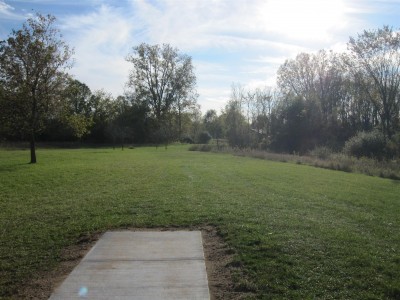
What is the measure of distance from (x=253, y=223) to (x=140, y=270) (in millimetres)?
3054

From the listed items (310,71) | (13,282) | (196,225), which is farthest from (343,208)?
(310,71)

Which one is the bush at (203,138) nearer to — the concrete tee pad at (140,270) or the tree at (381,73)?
the tree at (381,73)

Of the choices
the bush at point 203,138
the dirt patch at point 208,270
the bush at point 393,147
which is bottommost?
the dirt patch at point 208,270

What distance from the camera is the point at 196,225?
292 inches

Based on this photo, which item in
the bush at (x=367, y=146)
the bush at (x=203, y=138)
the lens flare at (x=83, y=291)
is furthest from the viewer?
the bush at (x=203, y=138)

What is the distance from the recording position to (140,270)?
496cm

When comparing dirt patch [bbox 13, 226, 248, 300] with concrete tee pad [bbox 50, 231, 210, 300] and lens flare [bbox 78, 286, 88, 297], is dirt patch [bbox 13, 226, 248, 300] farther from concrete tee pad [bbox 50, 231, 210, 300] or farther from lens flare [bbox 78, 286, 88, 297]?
lens flare [bbox 78, 286, 88, 297]

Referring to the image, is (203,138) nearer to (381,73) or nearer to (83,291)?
(381,73)

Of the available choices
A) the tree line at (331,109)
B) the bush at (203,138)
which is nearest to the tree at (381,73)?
the tree line at (331,109)

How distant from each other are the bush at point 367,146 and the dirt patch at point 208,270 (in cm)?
3012

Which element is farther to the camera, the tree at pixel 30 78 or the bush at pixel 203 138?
the bush at pixel 203 138

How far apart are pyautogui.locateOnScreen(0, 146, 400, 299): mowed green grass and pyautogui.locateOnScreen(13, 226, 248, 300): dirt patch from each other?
0.15 m

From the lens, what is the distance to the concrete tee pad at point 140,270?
14.0 feet

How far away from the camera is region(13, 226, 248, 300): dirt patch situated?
435 cm
